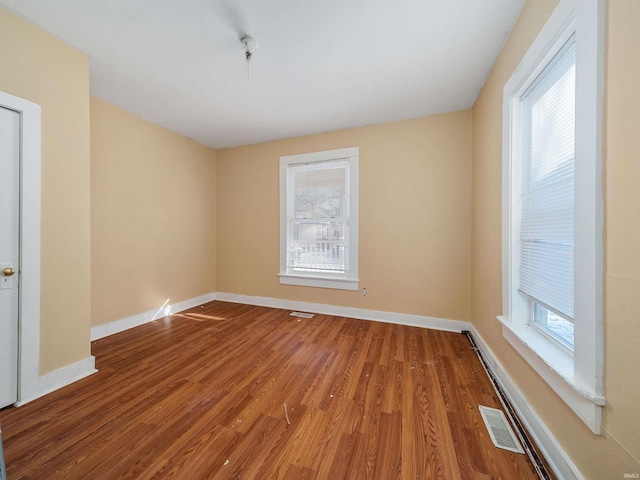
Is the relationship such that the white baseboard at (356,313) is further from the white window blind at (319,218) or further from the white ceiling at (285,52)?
the white ceiling at (285,52)

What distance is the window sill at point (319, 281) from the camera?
3.40 m

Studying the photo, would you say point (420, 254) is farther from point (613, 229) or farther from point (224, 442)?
point (224, 442)

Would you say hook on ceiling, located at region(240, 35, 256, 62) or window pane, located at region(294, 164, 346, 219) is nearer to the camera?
hook on ceiling, located at region(240, 35, 256, 62)

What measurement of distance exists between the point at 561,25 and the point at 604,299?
1.32m

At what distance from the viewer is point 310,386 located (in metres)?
1.85

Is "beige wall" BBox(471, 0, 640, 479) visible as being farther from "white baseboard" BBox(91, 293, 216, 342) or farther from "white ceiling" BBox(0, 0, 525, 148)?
"white baseboard" BBox(91, 293, 216, 342)

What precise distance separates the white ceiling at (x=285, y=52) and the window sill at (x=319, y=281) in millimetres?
2239

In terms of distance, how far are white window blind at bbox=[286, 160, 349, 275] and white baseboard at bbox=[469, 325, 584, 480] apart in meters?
2.06

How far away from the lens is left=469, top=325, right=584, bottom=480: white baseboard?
1.09 meters

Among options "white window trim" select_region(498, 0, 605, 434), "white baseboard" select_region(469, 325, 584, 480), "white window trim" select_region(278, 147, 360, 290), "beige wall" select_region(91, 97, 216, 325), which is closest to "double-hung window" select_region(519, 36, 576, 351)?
"white window trim" select_region(498, 0, 605, 434)

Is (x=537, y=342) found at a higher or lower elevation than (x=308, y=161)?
lower

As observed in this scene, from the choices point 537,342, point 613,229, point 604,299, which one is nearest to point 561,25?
point 613,229

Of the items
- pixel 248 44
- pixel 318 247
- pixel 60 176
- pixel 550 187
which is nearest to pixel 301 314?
pixel 318 247

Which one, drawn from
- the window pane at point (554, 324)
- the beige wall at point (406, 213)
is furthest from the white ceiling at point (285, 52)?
the window pane at point (554, 324)
